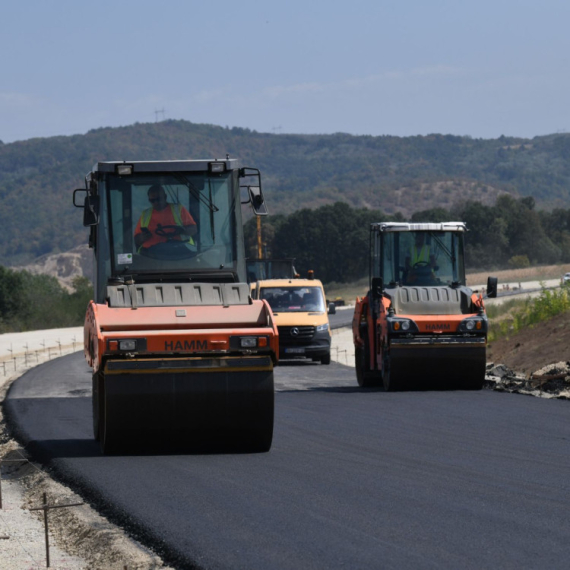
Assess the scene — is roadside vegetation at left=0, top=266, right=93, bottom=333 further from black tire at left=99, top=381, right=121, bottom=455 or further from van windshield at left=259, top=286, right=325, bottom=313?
black tire at left=99, top=381, right=121, bottom=455

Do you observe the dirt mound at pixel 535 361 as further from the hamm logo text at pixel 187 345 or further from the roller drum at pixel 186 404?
the hamm logo text at pixel 187 345

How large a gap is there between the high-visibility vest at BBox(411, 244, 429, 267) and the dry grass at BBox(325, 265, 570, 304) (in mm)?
69855

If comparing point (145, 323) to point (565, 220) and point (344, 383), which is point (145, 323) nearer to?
point (344, 383)

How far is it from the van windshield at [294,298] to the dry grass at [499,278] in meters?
61.0

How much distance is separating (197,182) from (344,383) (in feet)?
36.8

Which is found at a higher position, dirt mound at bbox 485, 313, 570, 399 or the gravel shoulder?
the gravel shoulder

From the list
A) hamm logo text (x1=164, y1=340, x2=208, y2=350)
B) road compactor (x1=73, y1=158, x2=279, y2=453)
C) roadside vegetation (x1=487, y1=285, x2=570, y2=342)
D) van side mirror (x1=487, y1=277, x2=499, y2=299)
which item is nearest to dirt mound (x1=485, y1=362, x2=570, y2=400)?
van side mirror (x1=487, y1=277, x2=499, y2=299)

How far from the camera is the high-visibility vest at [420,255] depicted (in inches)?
778

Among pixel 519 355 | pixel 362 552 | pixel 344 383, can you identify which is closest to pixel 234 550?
pixel 362 552

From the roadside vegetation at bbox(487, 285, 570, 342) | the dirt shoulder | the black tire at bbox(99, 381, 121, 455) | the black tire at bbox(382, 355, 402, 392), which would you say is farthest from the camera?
the roadside vegetation at bbox(487, 285, 570, 342)

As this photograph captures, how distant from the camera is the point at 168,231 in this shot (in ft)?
39.5

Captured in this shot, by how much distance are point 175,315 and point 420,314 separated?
344 inches

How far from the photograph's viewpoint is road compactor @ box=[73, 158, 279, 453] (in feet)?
34.8

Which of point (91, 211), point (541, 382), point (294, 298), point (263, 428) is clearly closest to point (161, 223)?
point (91, 211)
